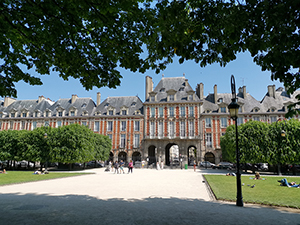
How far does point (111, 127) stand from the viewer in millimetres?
45188

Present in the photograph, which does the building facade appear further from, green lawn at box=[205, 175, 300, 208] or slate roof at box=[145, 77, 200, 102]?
green lawn at box=[205, 175, 300, 208]

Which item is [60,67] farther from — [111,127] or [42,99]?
[42,99]

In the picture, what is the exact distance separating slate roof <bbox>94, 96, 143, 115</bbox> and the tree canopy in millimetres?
38164

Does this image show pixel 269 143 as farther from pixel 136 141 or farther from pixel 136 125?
Answer: pixel 136 125

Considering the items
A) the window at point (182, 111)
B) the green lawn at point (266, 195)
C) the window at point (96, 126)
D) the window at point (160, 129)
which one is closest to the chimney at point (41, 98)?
the window at point (96, 126)

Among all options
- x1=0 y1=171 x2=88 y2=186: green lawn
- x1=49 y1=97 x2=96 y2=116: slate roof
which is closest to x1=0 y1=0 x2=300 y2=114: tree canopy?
x1=0 y1=171 x2=88 y2=186: green lawn

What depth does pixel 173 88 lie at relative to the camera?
1799 inches

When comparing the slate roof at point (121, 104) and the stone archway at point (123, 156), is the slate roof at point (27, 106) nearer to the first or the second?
the slate roof at point (121, 104)

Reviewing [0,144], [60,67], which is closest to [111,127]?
[0,144]

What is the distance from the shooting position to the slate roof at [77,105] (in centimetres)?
4759

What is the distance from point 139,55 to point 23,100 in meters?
55.0

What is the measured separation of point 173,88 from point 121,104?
11.9 m

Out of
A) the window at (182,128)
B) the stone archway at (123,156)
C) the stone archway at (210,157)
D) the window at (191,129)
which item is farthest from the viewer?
the stone archway at (123,156)

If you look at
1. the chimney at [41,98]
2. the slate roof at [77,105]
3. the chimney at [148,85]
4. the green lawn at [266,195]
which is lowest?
the green lawn at [266,195]
